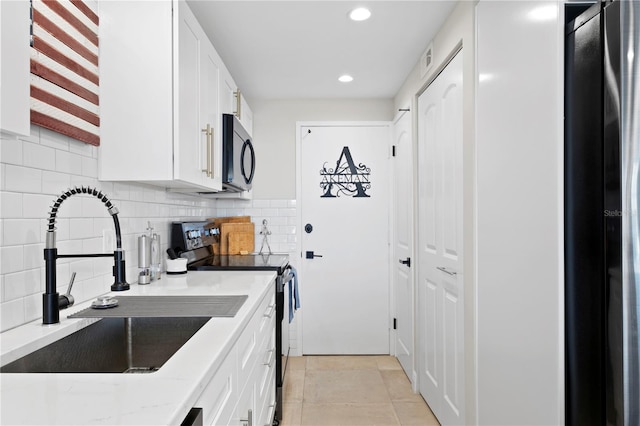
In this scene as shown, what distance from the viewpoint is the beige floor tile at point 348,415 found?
2.50 m

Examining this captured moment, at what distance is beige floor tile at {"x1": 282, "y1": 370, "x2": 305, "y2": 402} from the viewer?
9.37ft

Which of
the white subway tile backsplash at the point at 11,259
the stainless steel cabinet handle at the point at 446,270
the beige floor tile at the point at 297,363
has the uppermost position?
the white subway tile backsplash at the point at 11,259

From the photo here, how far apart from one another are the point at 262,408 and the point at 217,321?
82 cm

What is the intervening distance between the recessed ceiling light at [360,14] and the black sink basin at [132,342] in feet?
5.75

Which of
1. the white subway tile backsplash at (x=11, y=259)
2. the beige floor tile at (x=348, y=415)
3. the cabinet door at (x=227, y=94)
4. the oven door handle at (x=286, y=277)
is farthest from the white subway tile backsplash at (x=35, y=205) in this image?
the beige floor tile at (x=348, y=415)

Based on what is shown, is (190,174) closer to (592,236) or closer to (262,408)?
(262,408)

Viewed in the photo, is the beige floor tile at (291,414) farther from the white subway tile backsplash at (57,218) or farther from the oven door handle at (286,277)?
the white subway tile backsplash at (57,218)

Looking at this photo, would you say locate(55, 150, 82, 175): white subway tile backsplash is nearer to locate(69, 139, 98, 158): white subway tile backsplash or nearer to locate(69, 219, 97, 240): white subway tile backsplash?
locate(69, 139, 98, 158): white subway tile backsplash

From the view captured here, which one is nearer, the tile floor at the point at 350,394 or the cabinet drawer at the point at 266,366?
the cabinet drawer at the point at 266,366

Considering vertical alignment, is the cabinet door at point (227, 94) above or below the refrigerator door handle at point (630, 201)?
above

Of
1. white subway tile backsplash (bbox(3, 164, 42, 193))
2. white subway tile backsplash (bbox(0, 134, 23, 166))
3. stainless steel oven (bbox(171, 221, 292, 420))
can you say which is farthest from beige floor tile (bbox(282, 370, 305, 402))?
white subway tile backsplash (bbox(0, 134, 23, 166))

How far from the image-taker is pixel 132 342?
1304 mm

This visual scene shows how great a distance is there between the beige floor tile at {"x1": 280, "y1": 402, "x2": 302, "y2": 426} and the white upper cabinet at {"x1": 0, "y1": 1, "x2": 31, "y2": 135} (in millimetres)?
2239

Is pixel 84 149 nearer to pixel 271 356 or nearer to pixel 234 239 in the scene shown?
pixel 271 356
